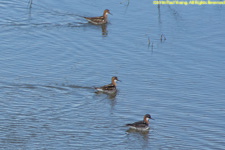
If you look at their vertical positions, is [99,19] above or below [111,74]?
above

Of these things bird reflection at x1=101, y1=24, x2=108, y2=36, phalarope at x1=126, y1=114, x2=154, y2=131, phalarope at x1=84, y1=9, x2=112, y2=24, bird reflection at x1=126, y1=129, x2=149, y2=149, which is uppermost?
phalarope at x1=84, y1=9, x2=112, y2=24

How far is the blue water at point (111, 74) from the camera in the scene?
13875 mm

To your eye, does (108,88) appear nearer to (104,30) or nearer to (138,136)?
(138,136)

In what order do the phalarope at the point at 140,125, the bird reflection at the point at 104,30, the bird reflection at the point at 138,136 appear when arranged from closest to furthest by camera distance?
the bird reflection at the point at 138,136
the phalarope at the point at 140,125
the bird reflection at the point at 104,30

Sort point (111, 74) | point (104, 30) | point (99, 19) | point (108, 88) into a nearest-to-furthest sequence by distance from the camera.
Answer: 1. point (108, 88)
2. point (111, 74)
3. point (104, 30)
4. point (99, 19)

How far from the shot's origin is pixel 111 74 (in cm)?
1859

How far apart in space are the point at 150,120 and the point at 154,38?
7.63 metres

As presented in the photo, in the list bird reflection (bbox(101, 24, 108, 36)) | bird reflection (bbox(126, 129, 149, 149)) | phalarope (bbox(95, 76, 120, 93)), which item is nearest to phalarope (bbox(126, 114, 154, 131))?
bird reflection (bbox(126, 129, 149, 149))

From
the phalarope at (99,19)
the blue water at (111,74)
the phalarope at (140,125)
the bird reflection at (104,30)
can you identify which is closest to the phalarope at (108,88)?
the blue water at (111,74)

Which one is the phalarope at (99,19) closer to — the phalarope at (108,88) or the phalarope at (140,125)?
the phalarope at (108,88)

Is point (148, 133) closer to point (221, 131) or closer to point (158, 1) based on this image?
point (221, 131)

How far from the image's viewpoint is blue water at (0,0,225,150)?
45.5 feet

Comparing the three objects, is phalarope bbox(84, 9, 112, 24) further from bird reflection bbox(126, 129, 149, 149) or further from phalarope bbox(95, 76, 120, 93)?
bird reflection bbox(126, 129, 149, 149)

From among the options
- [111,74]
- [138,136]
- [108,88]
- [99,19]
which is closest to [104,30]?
[99,19]
